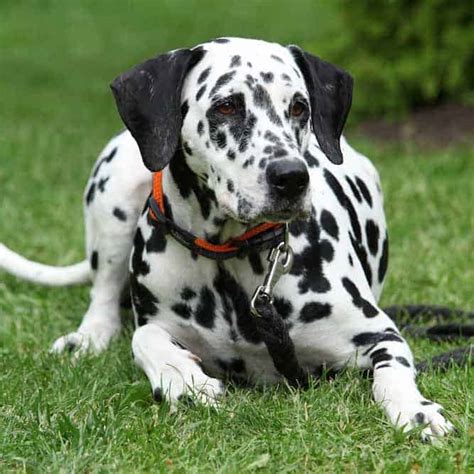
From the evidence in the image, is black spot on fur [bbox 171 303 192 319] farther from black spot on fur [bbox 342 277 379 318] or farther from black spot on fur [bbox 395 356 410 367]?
black spot on fur [bbox 395 356 410 367]

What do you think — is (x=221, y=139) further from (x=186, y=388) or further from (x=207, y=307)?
(x=186, y=388)

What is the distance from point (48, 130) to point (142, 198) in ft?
20.4

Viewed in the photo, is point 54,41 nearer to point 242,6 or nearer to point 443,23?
point 242,6

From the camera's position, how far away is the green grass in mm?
3650

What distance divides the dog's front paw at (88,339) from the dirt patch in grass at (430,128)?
519 centimetres

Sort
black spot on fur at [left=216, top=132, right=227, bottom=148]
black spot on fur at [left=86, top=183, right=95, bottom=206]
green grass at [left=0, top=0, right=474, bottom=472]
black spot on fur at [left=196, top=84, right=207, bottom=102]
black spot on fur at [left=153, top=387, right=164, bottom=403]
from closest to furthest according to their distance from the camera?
green grass at [left=0, top=0, right=474, bottom=472] < black spot on fur at [left=216, top=132, right=227, bottom=148] < black spot on fur at [left=196, top=84, right=207, bottom=102] < black spot on fur at [left=153, top=387, right=164, bottom=403] < black spot on fur at [left=86, top=183, right=95, bottom=206]

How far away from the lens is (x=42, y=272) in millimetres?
5984

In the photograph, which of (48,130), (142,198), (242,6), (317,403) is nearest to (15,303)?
(142,198)

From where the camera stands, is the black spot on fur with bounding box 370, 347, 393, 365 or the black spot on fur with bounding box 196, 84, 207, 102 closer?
the black spot on fur with bounding box 196, 84, 207, 102

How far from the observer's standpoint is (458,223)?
24.5ft

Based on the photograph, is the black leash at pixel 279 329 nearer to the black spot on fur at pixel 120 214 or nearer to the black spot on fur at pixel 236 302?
the black spot on fur at pixel 236 302

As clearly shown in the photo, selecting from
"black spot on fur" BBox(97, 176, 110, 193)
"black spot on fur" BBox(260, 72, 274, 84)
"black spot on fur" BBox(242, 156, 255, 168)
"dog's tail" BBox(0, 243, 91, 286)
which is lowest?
"dog's tail" BBox(0, 243, 91, 286)

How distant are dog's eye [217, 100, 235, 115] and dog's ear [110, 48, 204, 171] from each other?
20 cm

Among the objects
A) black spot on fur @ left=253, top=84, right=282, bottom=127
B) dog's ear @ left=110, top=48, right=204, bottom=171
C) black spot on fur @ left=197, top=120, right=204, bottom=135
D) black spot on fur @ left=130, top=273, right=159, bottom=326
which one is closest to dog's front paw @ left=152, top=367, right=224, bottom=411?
black spot on fur @ left=130, top=273, right=159, bottom=326
